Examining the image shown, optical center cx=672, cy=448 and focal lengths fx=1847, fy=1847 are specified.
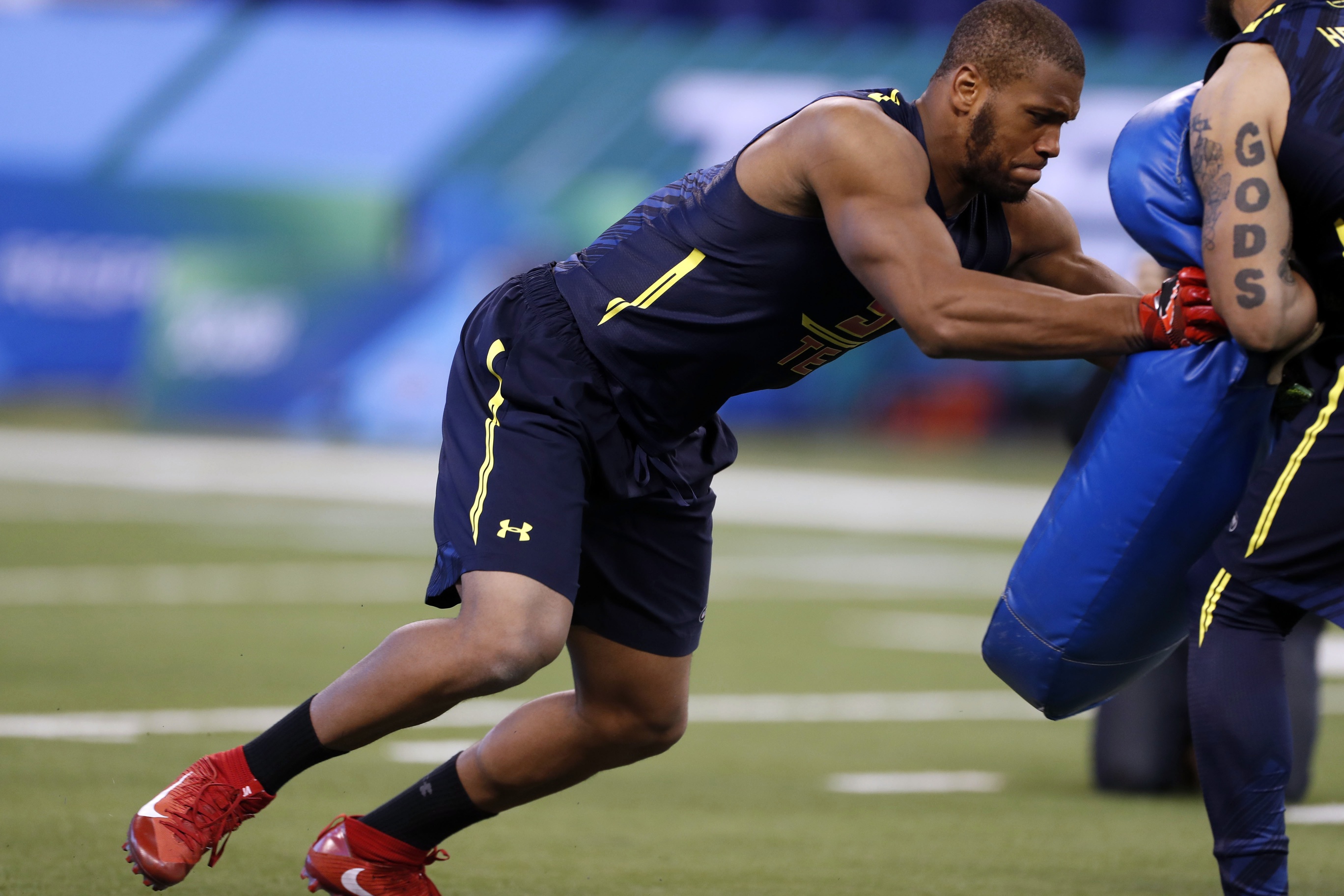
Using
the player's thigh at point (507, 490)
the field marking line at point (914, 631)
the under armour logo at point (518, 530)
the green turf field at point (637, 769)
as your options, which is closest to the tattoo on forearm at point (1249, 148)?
the player's thigh at point (507, 490)

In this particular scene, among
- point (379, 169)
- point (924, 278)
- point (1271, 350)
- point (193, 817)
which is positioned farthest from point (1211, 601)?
point (379, 169)

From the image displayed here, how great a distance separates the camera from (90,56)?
24.4 m

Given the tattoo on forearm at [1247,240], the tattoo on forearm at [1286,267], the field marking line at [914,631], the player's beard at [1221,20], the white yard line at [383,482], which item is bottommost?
the white yard line at [383,482]

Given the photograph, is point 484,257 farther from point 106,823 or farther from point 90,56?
point 106,823

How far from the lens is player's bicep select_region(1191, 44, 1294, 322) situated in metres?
3.53

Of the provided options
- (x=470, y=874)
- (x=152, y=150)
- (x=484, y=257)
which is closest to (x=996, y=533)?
(x=484, y=257)

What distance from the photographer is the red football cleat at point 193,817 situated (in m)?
3.91

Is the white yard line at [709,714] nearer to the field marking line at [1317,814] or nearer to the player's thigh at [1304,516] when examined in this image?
the field marking line at [1317,814]

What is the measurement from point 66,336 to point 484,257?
Result: 559 centimetres

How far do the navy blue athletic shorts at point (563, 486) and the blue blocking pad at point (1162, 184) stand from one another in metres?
1.10

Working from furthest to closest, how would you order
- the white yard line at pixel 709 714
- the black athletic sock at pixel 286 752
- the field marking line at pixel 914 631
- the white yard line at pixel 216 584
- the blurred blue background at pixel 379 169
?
the blurred blue background at pixel 379 169, the white yard line at pixel 216 584, the field marking line at pixel 914 631, the white yard line at pixel 709 714, the black athletic sock at pixel 286 752

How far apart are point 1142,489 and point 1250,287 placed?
50cm

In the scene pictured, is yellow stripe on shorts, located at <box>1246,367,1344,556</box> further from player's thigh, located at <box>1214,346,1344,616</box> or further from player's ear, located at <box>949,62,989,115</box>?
player's ear, located at <box>949,62,989,115</box>

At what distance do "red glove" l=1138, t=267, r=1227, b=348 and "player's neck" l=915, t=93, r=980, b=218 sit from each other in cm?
47
